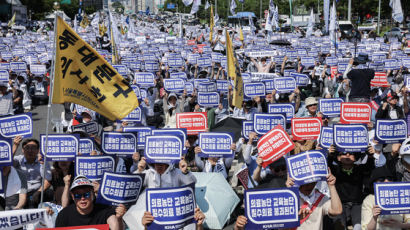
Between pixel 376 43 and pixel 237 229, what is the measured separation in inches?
883

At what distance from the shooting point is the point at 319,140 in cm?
804

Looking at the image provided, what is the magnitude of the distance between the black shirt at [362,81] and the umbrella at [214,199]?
5.02 metres

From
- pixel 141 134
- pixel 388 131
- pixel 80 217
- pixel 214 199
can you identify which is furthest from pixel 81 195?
pixel 388 131

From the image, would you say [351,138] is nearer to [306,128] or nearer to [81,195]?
[306,128]

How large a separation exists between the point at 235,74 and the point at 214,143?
9.87ft

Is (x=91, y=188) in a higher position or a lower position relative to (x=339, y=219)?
higher

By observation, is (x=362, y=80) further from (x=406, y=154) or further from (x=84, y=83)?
(x=84, y=83)

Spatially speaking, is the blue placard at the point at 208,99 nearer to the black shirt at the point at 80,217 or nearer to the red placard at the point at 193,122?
the red placard at the point at 193,122

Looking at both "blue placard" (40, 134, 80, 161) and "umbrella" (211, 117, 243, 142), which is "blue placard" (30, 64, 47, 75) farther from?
"blue placard" (40, 134, 80, 161)

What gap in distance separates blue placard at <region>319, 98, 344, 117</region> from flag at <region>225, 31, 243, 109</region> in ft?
5.02

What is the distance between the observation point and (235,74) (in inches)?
409

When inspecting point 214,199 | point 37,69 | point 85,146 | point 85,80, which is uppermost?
point 85,80

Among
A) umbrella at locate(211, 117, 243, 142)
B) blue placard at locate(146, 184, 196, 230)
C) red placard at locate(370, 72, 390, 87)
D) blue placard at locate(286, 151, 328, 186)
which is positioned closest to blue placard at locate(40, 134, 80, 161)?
blue placard at locate(146, 184, 196, 230)

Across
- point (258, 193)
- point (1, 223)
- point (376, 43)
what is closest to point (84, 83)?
point (1, 223)
